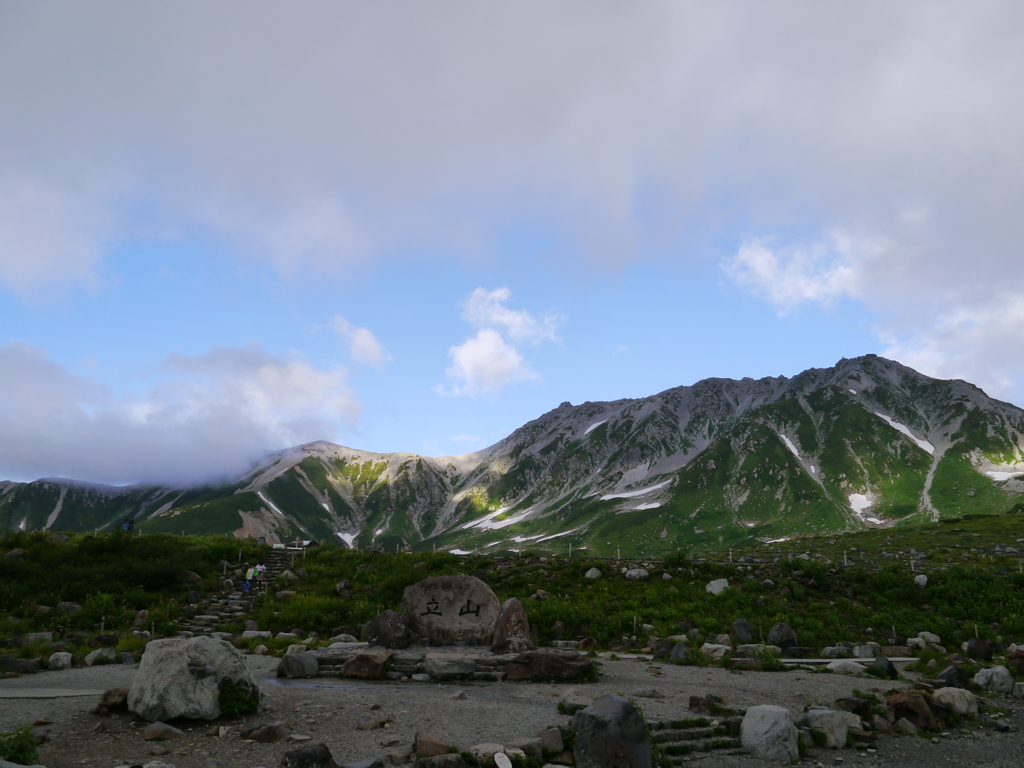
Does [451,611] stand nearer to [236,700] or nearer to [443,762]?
[236,700]

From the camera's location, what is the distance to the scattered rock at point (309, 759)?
1092cm

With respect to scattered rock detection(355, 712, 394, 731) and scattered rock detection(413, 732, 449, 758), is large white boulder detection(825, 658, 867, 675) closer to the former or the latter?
scattered rock detection(355, 712, 394, 731)

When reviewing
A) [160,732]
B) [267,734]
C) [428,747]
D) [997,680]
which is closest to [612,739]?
[428,747]

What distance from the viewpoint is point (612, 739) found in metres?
12.0

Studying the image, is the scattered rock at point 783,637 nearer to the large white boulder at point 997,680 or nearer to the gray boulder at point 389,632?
the large white boulder at point 997,680

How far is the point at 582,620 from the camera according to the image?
30547 mm

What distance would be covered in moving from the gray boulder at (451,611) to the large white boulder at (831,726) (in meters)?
14.4

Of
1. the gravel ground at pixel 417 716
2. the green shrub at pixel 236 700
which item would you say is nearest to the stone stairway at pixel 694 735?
the gravel ground at pixel 417 716

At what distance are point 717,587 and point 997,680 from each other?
580 inches

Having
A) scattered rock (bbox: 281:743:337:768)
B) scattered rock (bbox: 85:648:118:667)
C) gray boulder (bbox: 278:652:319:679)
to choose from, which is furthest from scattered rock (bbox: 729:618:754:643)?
scattered rock (bbox: 85:648:118:667)

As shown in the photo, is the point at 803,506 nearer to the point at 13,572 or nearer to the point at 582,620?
the point at 582,620

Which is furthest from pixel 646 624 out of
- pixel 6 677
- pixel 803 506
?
pixel 803 506

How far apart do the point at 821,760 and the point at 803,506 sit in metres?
206

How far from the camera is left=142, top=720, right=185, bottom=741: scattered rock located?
13195 millimetres
